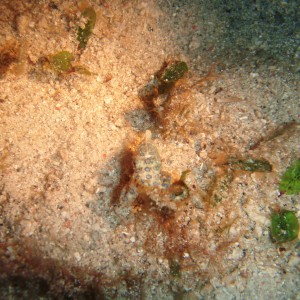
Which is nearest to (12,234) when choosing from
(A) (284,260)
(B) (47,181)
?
(B) (47,181)

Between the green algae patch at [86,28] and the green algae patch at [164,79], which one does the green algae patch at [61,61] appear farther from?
the green algae patch at [164,79]

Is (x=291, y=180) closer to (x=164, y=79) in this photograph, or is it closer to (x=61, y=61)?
(x=164, y=79)

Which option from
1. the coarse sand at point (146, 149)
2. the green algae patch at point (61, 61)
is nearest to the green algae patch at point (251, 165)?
the coarse sand at point (146, 149)

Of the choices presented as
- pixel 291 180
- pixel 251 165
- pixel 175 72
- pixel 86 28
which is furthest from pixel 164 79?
pixel 291 180

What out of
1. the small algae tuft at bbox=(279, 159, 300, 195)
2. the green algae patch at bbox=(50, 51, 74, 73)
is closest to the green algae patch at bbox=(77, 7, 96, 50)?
the green algae patch at bbox=(50, 51, 74, 73)

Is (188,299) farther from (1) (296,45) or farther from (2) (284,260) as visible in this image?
(1) (296,45)

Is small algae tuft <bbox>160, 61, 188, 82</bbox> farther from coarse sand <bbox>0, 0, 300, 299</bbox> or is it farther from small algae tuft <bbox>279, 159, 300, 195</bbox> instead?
small algae tuft <bbox>279, 159, 300, 195</bbox>

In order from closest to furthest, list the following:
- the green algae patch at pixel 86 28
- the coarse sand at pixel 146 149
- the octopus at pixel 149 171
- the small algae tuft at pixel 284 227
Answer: the small algae tuft at pixel 284 227 < the coarse sand at pixel 146 149 < the octopus at pixel 149 171 < the green algae patch at pixel 86 28
